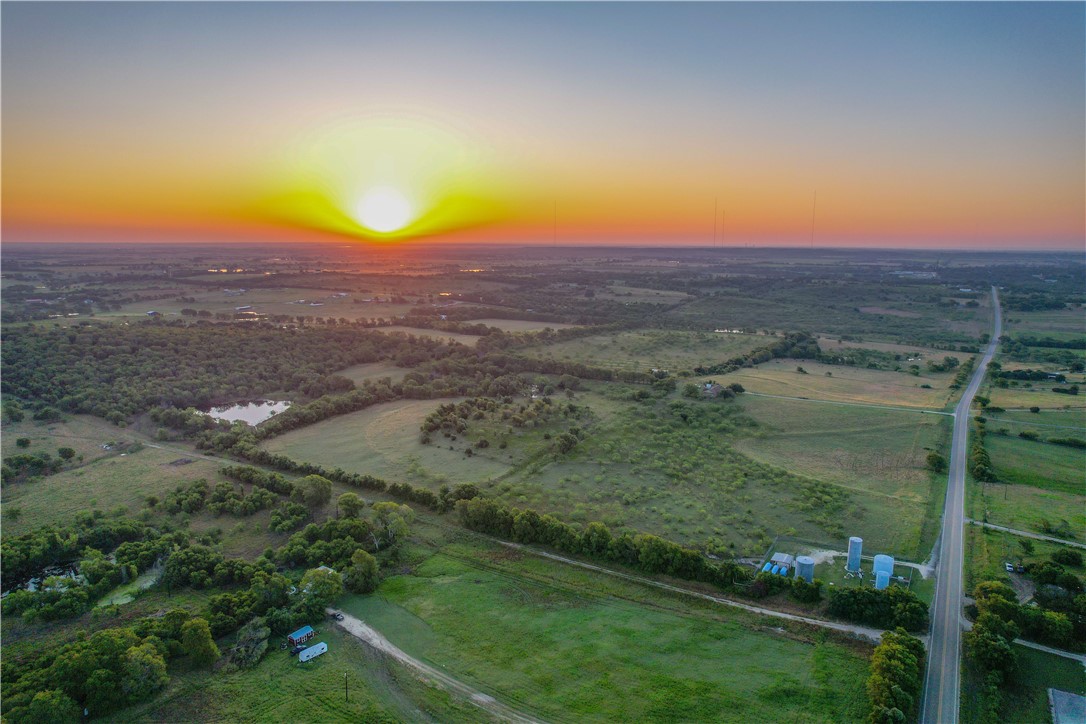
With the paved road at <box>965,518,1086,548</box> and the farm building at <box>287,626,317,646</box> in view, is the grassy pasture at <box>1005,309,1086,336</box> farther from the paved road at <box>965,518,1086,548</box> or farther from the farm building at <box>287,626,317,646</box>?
the farm building at <box>287,626,317,646</box>

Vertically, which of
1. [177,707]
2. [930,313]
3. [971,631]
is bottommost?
[177,707]

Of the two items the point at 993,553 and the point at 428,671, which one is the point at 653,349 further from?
the point at 428,671

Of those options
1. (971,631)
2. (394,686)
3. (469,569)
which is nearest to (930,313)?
(971,631)

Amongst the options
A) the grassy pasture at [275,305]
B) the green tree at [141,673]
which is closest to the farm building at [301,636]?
the green tree at [141,673]

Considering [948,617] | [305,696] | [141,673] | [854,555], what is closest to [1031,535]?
[948,617]

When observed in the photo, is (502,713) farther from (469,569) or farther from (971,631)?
(971,631)

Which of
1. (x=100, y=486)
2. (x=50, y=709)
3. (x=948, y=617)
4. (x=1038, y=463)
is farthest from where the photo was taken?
(x=1038, y=463)
